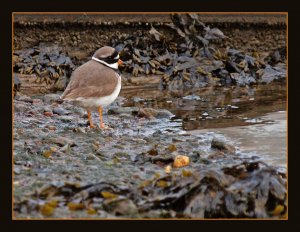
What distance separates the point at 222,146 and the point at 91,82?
6.69 ft

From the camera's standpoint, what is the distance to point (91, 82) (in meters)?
7.67

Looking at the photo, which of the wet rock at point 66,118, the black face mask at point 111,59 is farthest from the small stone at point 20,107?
the black face mask at point 111,59

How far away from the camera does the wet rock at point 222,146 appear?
6625 mm

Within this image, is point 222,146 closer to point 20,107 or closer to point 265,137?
point 265,137

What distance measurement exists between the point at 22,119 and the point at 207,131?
2507 mm

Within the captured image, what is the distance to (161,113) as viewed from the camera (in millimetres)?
8750

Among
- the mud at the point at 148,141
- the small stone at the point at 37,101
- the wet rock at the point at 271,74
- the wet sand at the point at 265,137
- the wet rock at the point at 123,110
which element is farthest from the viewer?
the wet rock at the point at 271,74

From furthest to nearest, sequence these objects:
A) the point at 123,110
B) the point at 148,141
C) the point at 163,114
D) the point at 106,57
→ 1. the point at 123,110
2. the point at 163,114
3. the point at 106,57
4. the point at 148,141

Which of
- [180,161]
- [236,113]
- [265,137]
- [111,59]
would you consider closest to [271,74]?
[236,113]

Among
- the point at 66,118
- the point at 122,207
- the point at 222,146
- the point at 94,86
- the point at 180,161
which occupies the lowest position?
the point at 122,207

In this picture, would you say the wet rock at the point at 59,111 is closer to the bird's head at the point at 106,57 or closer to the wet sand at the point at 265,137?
the bird's head at the point at 106,57

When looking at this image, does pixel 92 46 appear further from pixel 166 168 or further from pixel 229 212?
pixel 229 212

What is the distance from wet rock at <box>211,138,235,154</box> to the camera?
6.62 metres

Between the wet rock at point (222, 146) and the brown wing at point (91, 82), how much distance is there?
1757 millimetres
